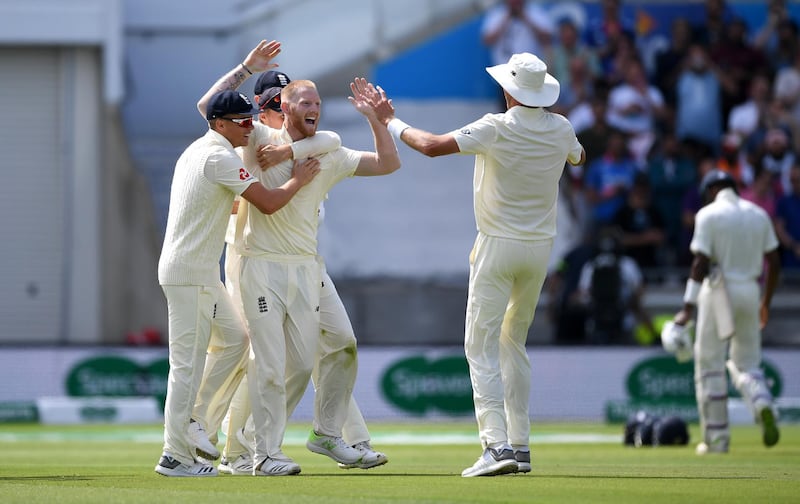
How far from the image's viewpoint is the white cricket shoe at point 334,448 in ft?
27.6

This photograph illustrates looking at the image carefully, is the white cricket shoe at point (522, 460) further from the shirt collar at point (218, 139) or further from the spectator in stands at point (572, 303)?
the spectator in stands at point (572, 303)

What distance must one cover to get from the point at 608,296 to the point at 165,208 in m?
6.93

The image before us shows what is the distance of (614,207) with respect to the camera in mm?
19219

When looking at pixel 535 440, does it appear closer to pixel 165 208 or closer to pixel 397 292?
pixel 397 292

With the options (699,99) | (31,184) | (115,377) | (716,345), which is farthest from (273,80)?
(31,184)

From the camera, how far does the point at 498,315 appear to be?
8.17 meters

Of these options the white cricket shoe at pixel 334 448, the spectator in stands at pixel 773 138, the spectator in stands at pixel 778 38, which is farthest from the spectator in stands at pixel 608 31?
the white cricket shoe at pixel 334 448

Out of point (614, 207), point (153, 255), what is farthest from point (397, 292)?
point (153, 255)

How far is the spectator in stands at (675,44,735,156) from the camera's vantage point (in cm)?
2023

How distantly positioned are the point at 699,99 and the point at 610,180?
202cm

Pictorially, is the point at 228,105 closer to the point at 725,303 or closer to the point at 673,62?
the point at 725,303

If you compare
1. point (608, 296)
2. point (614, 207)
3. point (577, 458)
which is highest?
point (614, 207)

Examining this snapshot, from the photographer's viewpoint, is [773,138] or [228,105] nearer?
[228,105]

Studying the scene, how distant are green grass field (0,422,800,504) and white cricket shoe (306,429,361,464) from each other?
9 cm
